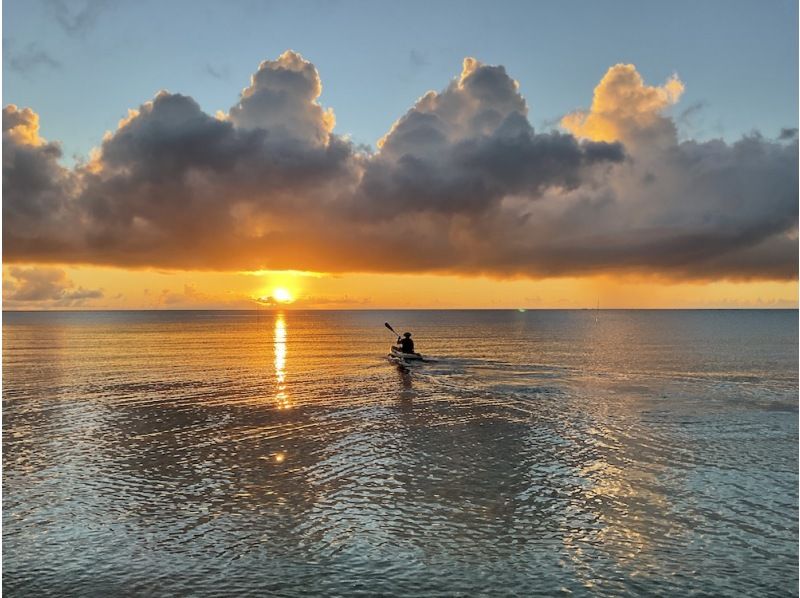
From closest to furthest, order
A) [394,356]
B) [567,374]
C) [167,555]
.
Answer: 1. [167,555]
2. [567,374]
3. [394,356]

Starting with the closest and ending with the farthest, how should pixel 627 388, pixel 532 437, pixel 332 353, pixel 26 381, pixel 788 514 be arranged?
pixel 788 514 < pixel 532 437 < pixel 627 388 < pixel 26 381 < pixel 332 353

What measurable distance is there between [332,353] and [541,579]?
102929 millimetres

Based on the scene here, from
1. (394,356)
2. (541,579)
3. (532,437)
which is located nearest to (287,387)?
(394,356)

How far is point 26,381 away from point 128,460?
147 feet

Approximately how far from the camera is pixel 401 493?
2773 cm

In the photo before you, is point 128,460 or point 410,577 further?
point 128,460

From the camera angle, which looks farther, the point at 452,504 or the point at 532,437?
the point at 532,437

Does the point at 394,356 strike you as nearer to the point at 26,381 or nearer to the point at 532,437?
the point at 26,381

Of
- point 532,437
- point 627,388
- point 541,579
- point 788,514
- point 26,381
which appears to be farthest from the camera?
point 26,381

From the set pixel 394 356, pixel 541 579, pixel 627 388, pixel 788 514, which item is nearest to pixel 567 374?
pixel 627 388

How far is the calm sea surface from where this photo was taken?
64.8ft

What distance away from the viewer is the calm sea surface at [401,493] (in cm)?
1977

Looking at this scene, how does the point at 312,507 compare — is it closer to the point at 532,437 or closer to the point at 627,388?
the point at 532,437

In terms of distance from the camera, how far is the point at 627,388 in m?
63.5
